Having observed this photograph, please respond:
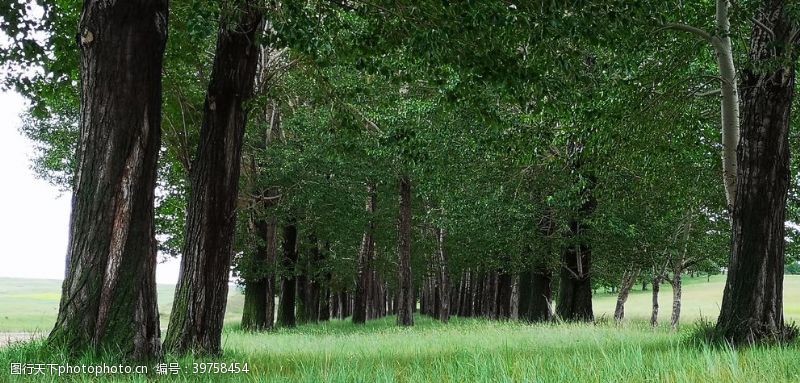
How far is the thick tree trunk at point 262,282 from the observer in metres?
21.2

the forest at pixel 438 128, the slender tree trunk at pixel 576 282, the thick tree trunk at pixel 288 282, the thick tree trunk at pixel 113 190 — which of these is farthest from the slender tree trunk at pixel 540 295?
the thick tree trunk at pixel 113 190

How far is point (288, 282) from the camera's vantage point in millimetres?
24641

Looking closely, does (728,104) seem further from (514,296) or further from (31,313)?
(31,313)

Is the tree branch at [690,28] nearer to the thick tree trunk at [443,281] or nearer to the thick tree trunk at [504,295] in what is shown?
the thick tree trunk at [443,281]

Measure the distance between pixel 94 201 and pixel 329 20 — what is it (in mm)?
3728

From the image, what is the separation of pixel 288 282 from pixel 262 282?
2.77m

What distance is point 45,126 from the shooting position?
23.5 meters

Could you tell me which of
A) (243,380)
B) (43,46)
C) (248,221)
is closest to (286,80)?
(248,221)

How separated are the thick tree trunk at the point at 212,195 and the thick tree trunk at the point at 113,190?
6.10ft

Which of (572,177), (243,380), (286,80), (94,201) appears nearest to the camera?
(243,380)

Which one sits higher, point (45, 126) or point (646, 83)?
point (45, 126)

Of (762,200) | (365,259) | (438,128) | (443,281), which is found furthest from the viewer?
(443,281)

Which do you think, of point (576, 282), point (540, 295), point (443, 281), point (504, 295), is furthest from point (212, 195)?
point (504, 295)

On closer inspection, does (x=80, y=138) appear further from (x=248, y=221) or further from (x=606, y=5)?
(x=248, y=221)
